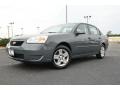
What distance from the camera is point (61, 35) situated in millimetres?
5867

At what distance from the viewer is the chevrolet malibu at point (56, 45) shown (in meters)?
5.30

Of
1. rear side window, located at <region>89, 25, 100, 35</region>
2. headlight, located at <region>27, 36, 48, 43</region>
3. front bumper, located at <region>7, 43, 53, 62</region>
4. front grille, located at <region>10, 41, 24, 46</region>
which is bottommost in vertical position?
front bumper, located at <region>7, 43, 53, 62</region>

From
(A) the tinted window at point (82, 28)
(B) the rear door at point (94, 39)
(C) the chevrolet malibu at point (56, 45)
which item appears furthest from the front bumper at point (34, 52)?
(B) the rear door at point (94, 39)

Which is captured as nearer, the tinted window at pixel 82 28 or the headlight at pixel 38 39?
the headlight at pixel 38 39

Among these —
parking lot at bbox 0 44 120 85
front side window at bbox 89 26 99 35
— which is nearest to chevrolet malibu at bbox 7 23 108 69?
front side window at bbox 89 26 99 35

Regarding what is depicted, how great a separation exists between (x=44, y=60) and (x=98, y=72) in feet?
4.90

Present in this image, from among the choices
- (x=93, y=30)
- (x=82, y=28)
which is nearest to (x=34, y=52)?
(x=82, y=28)

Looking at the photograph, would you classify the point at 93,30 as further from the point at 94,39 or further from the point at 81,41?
the point at 81,41

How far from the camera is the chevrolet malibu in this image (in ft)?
17.4

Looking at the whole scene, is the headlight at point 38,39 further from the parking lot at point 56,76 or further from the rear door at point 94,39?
the rear door at point 94,39

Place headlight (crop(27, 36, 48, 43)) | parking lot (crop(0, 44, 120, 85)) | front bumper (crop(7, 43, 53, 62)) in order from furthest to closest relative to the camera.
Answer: headlight (crop(27, 36, 48, 43))
front bumper (crop(7, 43, 53, 62))
parking lot (crop(0, 44, 120, 85))

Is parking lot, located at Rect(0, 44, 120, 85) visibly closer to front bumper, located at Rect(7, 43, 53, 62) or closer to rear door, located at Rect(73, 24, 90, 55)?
front bumper, located at Rect(7, 43, 53, 62)
